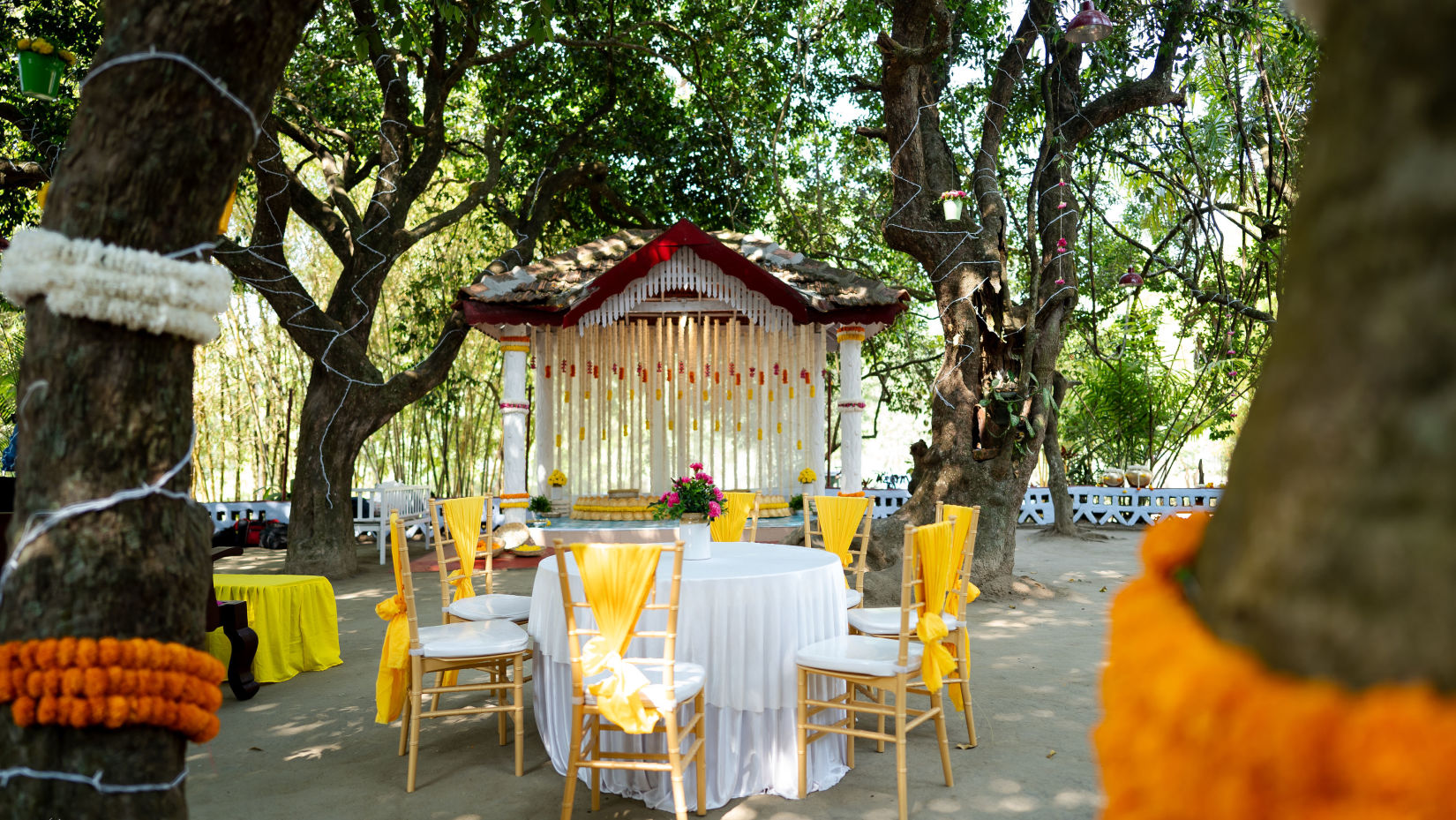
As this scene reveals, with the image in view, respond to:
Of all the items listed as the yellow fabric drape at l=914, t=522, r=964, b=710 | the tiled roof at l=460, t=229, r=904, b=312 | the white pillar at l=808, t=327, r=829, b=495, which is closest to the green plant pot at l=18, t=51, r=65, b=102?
the tiled roof at l=460, t=229, r=904, b=312

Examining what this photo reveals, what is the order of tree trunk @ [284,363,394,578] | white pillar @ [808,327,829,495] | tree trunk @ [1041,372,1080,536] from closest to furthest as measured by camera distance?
1. tree trunk @ [284,363,394,578]
2. white pillar @ [808,327,829,495]
3. tree trunk @ [1041,372,1080,536]

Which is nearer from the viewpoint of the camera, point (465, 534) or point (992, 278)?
point (465, 534)

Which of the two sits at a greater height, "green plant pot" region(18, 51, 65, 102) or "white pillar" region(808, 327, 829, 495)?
"green plant pot" region(18, 51, 65, 102)

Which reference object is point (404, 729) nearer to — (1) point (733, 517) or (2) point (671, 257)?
(1) point (733, 517)

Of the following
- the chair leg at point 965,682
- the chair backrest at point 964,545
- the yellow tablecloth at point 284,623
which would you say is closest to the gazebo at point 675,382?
the yellow tablecloth at point 284,623

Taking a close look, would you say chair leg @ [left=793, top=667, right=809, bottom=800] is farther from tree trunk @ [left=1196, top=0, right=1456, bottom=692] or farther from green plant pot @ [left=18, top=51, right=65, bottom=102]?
green plant pot @ [left=18, top=51, right=65, bottom=102]

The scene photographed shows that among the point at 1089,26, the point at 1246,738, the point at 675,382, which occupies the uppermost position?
the point at 1089,26

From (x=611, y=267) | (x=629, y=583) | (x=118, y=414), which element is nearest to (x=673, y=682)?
(x=629, y=583)

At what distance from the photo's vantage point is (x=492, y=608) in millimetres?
4316

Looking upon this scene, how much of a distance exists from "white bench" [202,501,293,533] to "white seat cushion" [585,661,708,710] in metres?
9.64

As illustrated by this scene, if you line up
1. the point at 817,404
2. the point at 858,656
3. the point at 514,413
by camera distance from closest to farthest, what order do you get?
the point at 858,656 → the point at 514,413 → the point at 817,404

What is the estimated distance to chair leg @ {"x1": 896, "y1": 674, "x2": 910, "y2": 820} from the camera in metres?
2.98

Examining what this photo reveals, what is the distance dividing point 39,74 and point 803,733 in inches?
180

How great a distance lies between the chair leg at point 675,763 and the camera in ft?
9.20
